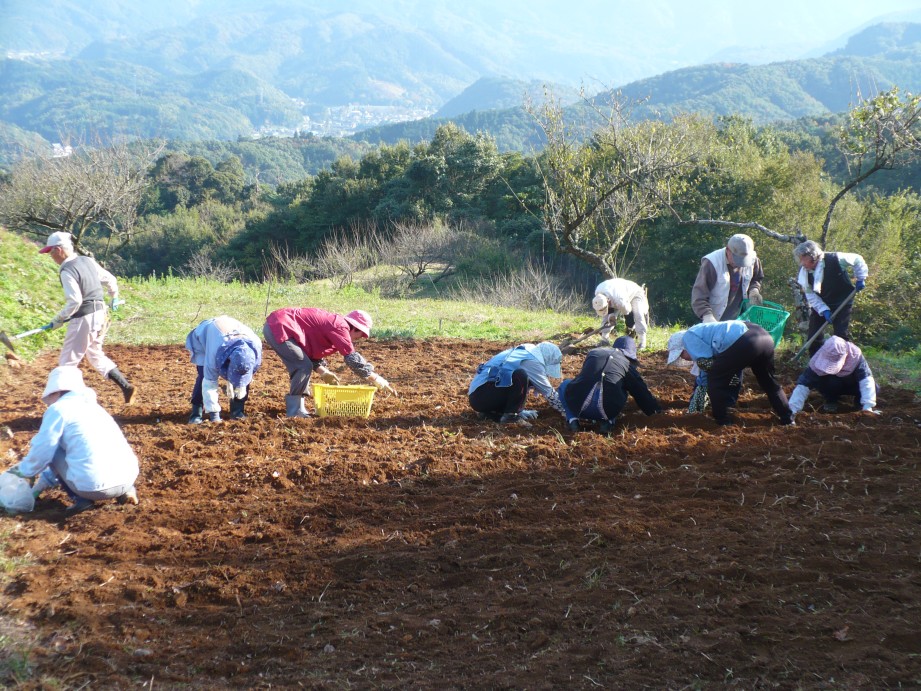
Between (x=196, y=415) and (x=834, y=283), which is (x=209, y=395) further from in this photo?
(x=834, y=283)

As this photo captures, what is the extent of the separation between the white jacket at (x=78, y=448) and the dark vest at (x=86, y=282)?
104 inches

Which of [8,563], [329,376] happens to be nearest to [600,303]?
[329,376]

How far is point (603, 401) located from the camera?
6277 millimetres

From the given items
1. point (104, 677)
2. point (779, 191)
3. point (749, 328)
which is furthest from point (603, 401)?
point (779, 191)

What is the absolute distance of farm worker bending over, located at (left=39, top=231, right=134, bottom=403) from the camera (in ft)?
23.7

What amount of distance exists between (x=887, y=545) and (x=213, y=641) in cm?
352

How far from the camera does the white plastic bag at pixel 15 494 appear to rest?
4941 mm

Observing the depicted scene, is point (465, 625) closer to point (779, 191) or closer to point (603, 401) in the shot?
point (603, 401)

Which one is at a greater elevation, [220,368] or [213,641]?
[220,368]

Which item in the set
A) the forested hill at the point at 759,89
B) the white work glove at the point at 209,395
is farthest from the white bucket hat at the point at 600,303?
the forested hill at the point at 759,89

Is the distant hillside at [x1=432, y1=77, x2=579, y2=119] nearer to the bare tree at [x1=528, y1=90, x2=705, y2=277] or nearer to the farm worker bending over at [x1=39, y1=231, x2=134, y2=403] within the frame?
the bare tree at [x1=528, y1=90, x2=705, y2=277]

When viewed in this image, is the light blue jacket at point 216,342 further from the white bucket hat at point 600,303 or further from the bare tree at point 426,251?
the bare tree at point 426,251

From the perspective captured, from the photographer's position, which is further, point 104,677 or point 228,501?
point 228,501

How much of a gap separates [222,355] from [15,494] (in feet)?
6.55
